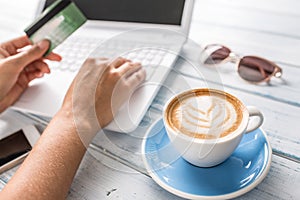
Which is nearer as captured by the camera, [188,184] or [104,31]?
[188,184]

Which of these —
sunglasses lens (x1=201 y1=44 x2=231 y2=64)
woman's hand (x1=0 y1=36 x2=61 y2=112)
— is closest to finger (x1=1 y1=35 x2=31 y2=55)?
woman's hand (x1=0 y1=36 x2=61 y2=112)

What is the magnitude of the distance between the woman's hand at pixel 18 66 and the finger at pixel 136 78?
0.21 m

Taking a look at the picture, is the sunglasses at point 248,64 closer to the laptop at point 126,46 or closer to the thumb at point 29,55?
the laptop at point 126,46

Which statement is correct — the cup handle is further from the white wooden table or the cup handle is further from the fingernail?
the fingernail

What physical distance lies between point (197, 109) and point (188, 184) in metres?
0.12

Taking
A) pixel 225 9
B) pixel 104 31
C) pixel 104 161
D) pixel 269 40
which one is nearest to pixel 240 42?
pixel 269 40

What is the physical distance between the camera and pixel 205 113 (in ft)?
1.95

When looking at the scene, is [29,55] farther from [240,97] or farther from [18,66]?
[240,97]

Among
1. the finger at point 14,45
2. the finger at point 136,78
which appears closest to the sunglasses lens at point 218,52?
the finger at point 136,78

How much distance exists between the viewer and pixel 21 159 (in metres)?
0.67

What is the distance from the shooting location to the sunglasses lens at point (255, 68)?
31.7 inches

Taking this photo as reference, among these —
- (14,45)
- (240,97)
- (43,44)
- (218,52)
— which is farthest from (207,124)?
(14,45)

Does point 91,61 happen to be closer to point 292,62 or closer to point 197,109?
point 197,109

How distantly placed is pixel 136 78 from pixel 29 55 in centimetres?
24
